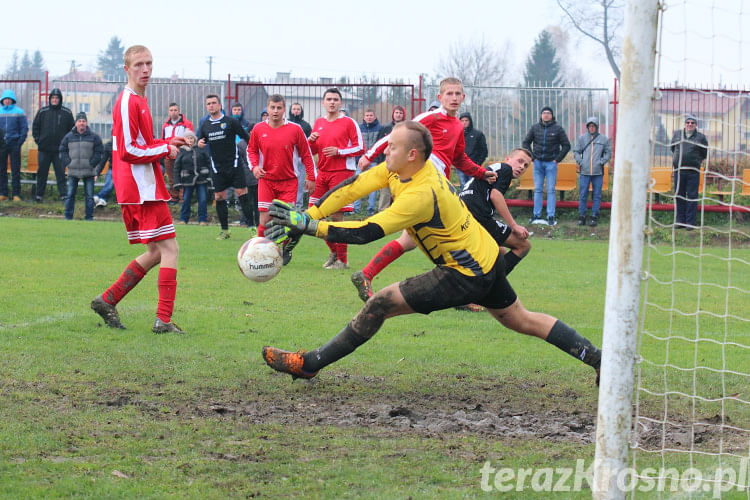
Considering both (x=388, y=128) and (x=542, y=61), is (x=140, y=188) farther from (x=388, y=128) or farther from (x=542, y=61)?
(x=542, y=61)

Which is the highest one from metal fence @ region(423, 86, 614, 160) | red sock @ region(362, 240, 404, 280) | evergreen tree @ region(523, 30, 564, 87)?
evergreen tree @ region(523, 30, 564, 87)

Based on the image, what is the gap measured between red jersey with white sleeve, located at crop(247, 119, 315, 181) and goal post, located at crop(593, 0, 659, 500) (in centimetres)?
846

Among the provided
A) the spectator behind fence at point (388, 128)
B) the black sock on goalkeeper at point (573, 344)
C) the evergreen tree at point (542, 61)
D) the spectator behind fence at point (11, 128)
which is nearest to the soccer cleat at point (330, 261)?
the spectator behind fence at point (388, 128)

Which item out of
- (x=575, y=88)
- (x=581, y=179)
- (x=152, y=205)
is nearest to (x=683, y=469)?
(x=152, y=205)

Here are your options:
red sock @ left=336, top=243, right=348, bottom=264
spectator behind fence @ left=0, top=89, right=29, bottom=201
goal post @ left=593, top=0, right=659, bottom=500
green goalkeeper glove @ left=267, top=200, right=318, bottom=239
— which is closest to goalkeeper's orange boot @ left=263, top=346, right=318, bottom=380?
green goalkeeper glove @ left=267, top=200, right=318, bottom=239

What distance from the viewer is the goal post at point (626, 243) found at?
3818mm

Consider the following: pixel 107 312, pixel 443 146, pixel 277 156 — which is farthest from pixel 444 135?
pixel 107 312

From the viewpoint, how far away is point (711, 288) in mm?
11328

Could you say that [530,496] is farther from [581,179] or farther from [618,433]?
[581,179]

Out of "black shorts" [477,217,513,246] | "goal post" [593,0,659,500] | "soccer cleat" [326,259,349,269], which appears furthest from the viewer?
"soccer cleat" [326,259,349,269]

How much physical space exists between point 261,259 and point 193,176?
13.7 m

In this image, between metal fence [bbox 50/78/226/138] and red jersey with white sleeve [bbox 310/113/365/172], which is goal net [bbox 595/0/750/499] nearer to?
red jersey with white sleeve [bbox 310/113/365/172]

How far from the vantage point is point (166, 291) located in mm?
7680

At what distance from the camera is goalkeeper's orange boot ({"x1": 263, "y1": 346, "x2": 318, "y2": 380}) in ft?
20.0
